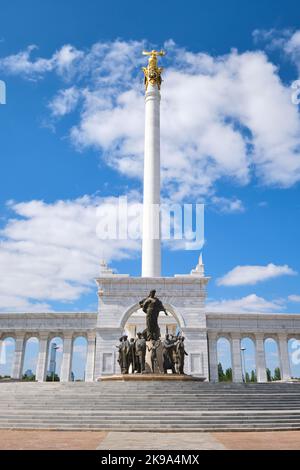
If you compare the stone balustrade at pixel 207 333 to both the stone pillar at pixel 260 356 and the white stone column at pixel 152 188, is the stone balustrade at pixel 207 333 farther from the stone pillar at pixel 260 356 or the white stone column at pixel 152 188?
the white stone column at pixel 152 188

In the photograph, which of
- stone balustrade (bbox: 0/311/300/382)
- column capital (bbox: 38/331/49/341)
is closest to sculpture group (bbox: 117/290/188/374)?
stone balustrade (bbox: 0/311/300/382)

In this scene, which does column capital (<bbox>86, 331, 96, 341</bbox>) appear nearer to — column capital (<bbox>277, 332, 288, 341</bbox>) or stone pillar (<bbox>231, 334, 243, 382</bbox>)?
stone pillar (<bbox>231, 334, 243, 382</bbox>)

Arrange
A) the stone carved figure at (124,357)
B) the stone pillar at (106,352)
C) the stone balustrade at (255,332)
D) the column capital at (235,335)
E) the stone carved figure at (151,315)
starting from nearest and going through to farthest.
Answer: the stone carved figure at (124,357)
the stone carved figure at (151,315)
the stone pillar at (106,352)
the stone balustrade at (255,332)
the column capital at (235,335)

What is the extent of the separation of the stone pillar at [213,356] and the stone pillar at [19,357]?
2312 centimetres

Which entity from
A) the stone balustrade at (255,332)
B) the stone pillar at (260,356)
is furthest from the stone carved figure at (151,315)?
the stone pillar at (260,356)

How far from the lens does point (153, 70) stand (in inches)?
2265

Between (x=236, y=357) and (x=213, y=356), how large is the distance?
2.93m

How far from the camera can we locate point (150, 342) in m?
28.3

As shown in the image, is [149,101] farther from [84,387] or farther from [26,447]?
[26,447]

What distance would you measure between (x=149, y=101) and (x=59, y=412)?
4579 centimetres

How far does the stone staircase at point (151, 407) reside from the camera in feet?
55.1

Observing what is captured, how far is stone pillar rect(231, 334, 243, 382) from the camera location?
51.5 meters
